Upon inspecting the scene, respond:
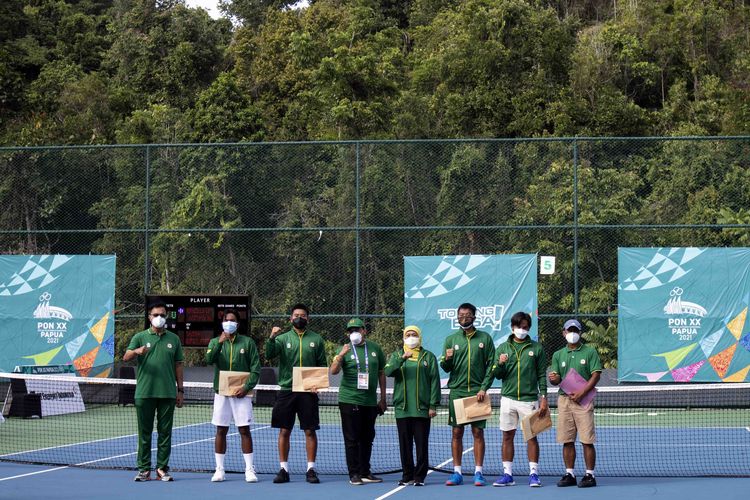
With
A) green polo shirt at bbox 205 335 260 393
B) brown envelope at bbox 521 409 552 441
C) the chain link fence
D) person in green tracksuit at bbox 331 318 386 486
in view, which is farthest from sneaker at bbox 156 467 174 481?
the chain link fence

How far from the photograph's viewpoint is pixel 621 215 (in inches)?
1016

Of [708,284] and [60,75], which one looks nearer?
[708,284]

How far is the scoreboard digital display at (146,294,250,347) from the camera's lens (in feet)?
68.2

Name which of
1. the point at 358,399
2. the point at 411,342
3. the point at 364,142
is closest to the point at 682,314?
the point at 364,142

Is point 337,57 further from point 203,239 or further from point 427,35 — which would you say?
point 203,239

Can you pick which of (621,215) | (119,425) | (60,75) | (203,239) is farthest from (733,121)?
(60,75)

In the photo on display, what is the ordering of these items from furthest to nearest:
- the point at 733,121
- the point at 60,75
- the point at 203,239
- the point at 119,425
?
the point at 60,75
the point at 733,121
the point at 203,239
the point at 119,425

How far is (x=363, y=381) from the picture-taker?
44.7 feet

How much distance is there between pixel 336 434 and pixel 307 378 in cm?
622

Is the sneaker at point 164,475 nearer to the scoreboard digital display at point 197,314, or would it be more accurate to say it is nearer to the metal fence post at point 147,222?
the scoreboard digital display at point 197,314

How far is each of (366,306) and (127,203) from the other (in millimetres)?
6371

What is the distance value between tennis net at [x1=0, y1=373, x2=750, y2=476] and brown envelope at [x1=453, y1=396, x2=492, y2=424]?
1599 millimetres

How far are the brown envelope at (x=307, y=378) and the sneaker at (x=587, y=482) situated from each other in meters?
3.13

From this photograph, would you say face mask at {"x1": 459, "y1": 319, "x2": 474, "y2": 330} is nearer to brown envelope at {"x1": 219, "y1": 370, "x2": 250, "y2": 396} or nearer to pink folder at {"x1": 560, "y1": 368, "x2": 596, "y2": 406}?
pink folder at {"x1": 560, "y1": 368, "x2": 596, "y2": 406}
